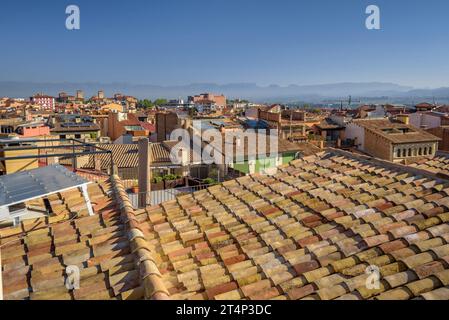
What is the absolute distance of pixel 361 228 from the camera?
4.55 meters

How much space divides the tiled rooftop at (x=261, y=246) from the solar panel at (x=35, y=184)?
0.56 metres

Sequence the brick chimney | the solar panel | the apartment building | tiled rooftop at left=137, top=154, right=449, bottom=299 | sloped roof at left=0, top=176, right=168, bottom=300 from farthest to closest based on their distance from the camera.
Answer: the apartment building, the brick chimney, the solar panel, tiled rooftop at left=137, top=154, right=449, bottom=299, sloped roof at left=0, top=176, right=168, bottom=300

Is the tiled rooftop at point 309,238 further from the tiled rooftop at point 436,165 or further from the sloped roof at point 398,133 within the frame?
the sloped roof at point 398,133

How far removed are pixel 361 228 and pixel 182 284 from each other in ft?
7.34

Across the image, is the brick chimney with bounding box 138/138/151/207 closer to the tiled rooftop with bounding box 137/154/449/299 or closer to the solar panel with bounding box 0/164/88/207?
the tiled rooftop with bounding box 137/154/449/299

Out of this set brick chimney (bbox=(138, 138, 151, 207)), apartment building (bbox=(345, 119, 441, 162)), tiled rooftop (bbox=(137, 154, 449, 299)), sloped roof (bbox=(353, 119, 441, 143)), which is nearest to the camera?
tiled rooftop (bbox=(137, 154, 449, 299))

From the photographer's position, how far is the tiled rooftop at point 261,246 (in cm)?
352

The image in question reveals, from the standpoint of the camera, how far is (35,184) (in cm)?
505

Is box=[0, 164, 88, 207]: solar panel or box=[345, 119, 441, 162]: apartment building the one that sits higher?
box=[0, 164, 88, 207]: solar panel

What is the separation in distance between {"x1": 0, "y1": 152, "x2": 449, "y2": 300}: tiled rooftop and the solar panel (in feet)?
1.83

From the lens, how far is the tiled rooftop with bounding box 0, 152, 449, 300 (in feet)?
11.5

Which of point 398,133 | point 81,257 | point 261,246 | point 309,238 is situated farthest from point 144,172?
point 398,133

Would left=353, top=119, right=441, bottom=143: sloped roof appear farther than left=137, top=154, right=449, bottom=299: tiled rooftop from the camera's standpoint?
Yes

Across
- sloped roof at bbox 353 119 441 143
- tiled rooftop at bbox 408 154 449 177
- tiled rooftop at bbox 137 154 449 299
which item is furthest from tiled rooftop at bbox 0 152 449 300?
sloped roof at bbox 353 119 441 143
